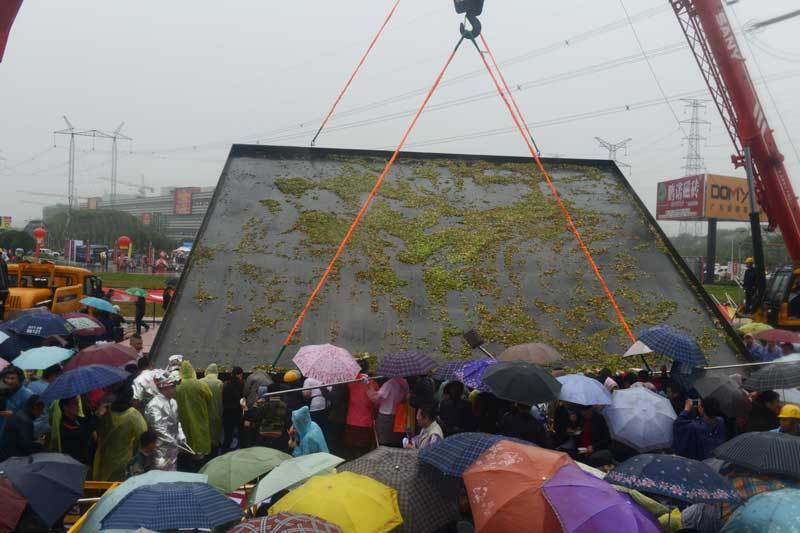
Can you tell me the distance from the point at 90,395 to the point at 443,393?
4.48 meters

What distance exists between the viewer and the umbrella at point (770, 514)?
4055mm

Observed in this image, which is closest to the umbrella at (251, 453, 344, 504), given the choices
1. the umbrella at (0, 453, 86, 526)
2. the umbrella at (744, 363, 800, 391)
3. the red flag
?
the umbrella at (0, 453, 86, 526)

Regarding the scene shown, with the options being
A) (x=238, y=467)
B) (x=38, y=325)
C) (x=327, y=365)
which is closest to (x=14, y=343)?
(x=38, y=325)

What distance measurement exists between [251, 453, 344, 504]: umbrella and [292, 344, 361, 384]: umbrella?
123 inches

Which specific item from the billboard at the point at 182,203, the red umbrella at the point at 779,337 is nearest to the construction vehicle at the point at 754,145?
the red umbrella at the point at 779,337

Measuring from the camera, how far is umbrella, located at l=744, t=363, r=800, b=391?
822 cm

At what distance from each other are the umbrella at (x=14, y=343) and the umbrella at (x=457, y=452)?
295 inches

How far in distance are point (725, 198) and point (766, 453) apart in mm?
64411

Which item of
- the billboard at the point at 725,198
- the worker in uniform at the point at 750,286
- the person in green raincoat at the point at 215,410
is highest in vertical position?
the billboard at the point at 725,198

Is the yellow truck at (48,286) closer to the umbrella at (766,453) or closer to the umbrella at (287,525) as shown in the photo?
the umbrella at (287,525)

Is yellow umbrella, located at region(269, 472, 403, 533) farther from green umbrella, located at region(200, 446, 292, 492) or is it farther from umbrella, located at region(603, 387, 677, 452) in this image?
umbrella, located at region(603, 387, 677, 452)

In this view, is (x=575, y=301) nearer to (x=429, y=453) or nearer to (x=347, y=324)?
(x=347, y=324)

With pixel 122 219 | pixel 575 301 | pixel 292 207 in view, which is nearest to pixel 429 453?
pixel 575 301

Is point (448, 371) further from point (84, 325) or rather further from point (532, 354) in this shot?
point (84, 325)
